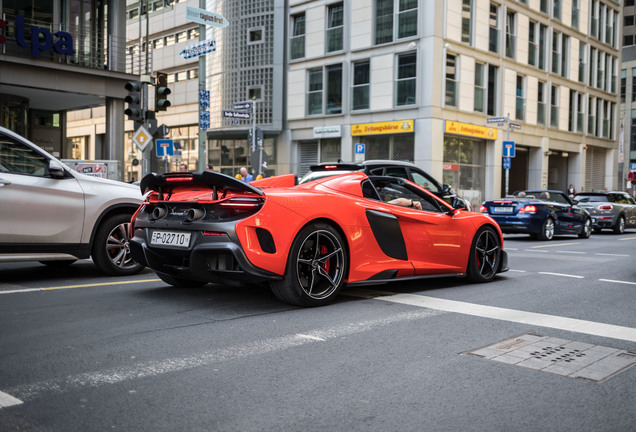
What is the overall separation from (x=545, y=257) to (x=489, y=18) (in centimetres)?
2282

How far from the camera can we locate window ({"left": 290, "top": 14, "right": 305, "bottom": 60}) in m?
34.2

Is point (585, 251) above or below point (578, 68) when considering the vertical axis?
below

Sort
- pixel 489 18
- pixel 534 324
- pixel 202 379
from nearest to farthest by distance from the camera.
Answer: pixel 202 379 → pixel 534 324 → pixel 489 18

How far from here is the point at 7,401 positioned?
333 centimetres

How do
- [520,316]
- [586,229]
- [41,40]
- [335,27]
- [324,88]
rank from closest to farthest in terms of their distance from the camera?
[520,316] < [586,229] < [41,40] < [335,27] < [324,88]

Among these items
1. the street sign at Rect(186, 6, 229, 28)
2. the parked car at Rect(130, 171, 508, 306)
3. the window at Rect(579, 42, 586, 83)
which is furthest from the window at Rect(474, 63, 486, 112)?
the parked car at Rect(130, 171, 508, 306)

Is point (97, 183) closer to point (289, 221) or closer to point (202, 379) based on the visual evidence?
point (289, 221)

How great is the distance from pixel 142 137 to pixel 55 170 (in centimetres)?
961

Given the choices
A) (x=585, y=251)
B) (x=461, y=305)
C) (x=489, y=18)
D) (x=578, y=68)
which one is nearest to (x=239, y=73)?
(x=489, y=18)

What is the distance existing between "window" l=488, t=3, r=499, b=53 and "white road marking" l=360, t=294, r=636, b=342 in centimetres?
2805

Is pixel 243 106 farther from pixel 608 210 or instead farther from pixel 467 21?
pixel 467 21

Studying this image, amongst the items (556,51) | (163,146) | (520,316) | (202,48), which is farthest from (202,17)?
(556,51)

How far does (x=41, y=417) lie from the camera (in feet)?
10.3

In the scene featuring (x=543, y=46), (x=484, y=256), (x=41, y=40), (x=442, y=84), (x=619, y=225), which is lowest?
(x=619, y=225)
